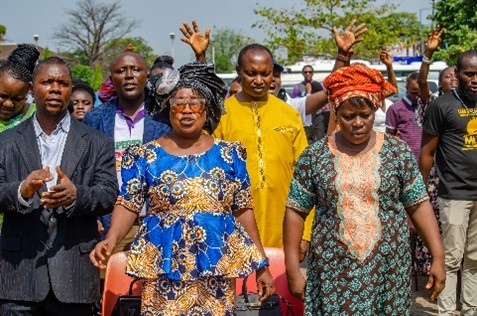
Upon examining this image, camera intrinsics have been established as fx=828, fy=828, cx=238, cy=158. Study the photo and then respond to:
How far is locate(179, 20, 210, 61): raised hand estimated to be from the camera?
5.71 meters

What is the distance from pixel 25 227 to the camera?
4445 mm

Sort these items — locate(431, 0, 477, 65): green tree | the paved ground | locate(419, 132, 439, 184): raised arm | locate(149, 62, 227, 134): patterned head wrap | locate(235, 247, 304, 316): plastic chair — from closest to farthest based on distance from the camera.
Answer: locate(149, 62, 227, 134): patterned head wrap → locate(235, 247, 304, 316): plastic chair → locate(419, 132, 439, 184): raised arm → the paved ground → locate(431, 0, 477, 65): green tree

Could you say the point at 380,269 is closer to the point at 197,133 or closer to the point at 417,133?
the point at 197,133

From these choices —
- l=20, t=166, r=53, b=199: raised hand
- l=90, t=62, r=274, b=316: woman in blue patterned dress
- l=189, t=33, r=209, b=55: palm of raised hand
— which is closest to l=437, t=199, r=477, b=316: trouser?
l=189, t=33, r=209, b=55: palm of raised hand

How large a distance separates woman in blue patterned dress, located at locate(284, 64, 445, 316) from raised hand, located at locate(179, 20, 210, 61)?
1526 millimetres

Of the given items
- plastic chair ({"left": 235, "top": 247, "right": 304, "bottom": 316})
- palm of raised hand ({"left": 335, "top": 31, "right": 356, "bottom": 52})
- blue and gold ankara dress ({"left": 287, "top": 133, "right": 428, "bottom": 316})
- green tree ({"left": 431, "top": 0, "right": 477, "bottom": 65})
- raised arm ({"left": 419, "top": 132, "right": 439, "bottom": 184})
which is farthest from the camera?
green tree ({"left": 431, "top": 0, "right": 477, "bottom": 65})

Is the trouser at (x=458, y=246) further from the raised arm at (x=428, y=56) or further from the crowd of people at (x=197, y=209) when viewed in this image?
the crowd of people at (x=197, y=209)

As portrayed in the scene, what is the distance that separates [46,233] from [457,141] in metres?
3.58

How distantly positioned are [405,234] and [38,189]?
192cm

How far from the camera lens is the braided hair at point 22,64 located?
5293 mm

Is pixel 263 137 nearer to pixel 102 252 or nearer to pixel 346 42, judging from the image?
pixel 346 42

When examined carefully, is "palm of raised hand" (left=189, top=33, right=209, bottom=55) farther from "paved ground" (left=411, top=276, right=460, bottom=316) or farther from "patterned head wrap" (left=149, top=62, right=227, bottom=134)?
"paved ground" (left=411, top=276, right=460, bottom=316)

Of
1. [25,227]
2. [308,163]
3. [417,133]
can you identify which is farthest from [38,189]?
[417,133]

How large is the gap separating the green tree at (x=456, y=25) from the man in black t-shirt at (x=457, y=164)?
72.5ft
